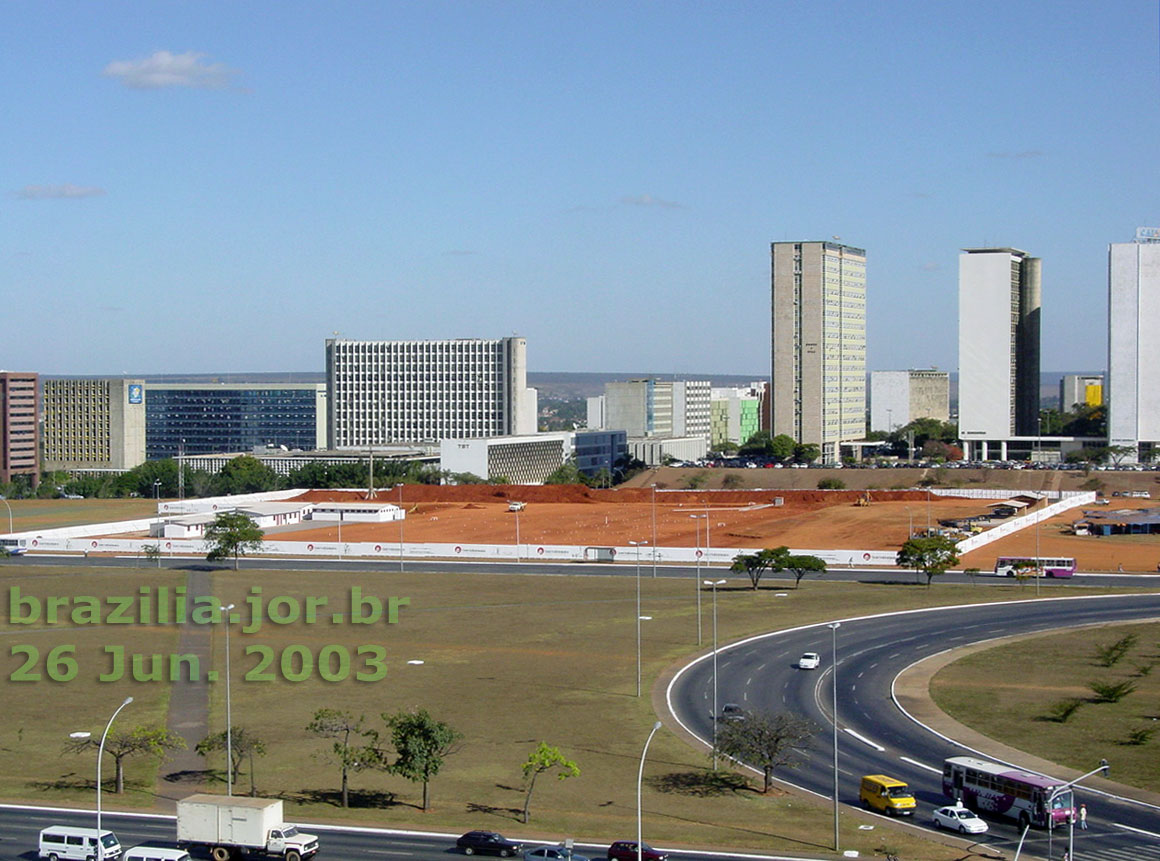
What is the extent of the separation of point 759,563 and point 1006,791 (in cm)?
4649

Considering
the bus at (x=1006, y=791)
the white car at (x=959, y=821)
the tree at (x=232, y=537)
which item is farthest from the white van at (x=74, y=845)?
the tree at (x=232, y=537)

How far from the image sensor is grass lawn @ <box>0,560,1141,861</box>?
39.5 m

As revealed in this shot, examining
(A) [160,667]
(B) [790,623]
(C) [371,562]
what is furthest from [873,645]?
(C) [371,562]

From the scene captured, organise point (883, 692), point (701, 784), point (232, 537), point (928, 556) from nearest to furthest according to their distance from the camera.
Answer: point (701, 784) < point (883, 692) < point (928, 556) < point (232, 537)

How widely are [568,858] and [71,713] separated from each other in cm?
2723

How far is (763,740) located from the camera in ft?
140

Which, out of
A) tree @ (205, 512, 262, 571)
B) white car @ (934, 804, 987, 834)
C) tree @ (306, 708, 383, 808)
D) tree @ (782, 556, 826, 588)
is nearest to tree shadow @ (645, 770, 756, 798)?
white car @ (934, 804, 987, 834)

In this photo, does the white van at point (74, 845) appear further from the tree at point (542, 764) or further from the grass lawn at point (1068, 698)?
the grass lawn at point (1068, 698)

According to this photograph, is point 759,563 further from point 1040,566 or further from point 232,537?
point 232,537

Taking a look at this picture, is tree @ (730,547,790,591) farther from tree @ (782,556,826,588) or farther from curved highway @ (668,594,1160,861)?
curved highway @ (668,594,1160,861)

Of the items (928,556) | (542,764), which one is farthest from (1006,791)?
Result: (928,556)

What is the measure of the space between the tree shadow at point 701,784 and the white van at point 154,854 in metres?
14.9

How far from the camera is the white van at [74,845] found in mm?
34344

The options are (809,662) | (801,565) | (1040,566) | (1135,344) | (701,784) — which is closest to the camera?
(701,784)
